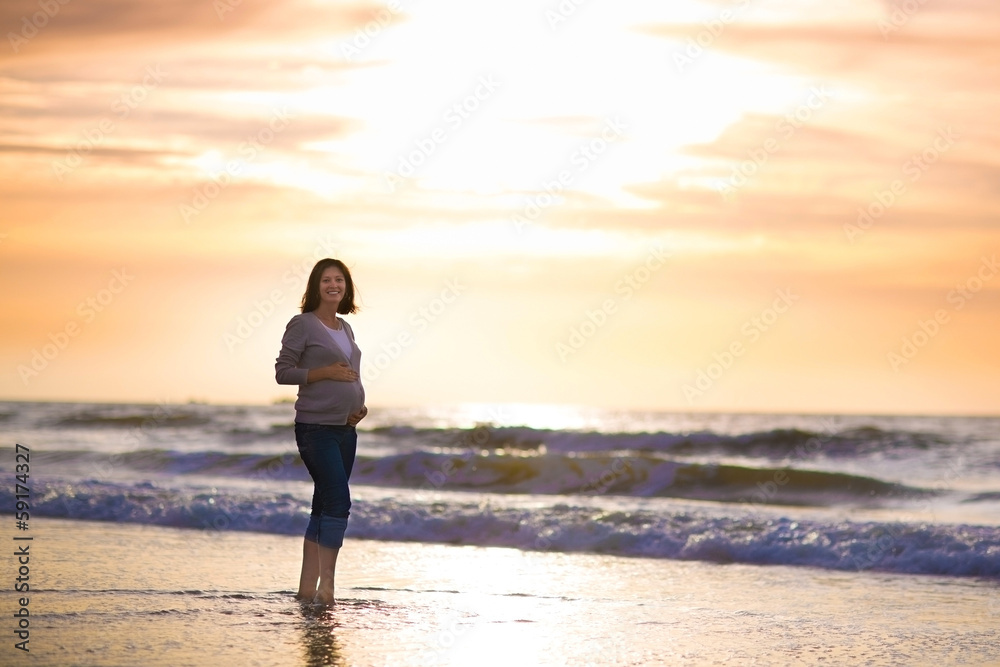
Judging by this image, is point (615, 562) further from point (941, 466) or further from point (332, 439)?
point (941, 466)

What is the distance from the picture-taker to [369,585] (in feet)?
22.6

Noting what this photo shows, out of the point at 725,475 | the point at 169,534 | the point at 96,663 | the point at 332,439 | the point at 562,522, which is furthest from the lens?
the point at 725,475

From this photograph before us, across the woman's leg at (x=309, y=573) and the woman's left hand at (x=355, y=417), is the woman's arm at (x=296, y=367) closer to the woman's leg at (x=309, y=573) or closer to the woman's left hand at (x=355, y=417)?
the woman's left hand at (x=355, y=417)

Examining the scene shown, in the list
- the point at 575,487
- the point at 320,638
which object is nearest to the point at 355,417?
the point at 320,638

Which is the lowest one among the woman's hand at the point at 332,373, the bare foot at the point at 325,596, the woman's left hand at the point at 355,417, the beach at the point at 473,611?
the beach at the point at 473,611

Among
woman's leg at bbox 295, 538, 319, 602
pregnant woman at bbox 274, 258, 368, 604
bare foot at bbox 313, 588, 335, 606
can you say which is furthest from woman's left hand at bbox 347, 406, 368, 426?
bare foot at bbox 313, 588, 335, 606

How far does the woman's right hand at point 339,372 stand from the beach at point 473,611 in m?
1.28

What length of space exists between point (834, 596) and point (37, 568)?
5336mm

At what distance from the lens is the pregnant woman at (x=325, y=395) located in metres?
A: 5.61

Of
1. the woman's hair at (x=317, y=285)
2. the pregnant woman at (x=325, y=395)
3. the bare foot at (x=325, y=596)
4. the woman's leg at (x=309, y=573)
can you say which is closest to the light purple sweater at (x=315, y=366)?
the pregnant woman at (x=325, y=395)

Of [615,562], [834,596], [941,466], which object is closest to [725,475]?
[941,466]

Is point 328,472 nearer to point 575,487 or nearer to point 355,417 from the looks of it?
point 355,417

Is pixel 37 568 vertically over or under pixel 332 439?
under

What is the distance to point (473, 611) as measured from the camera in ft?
19.4
